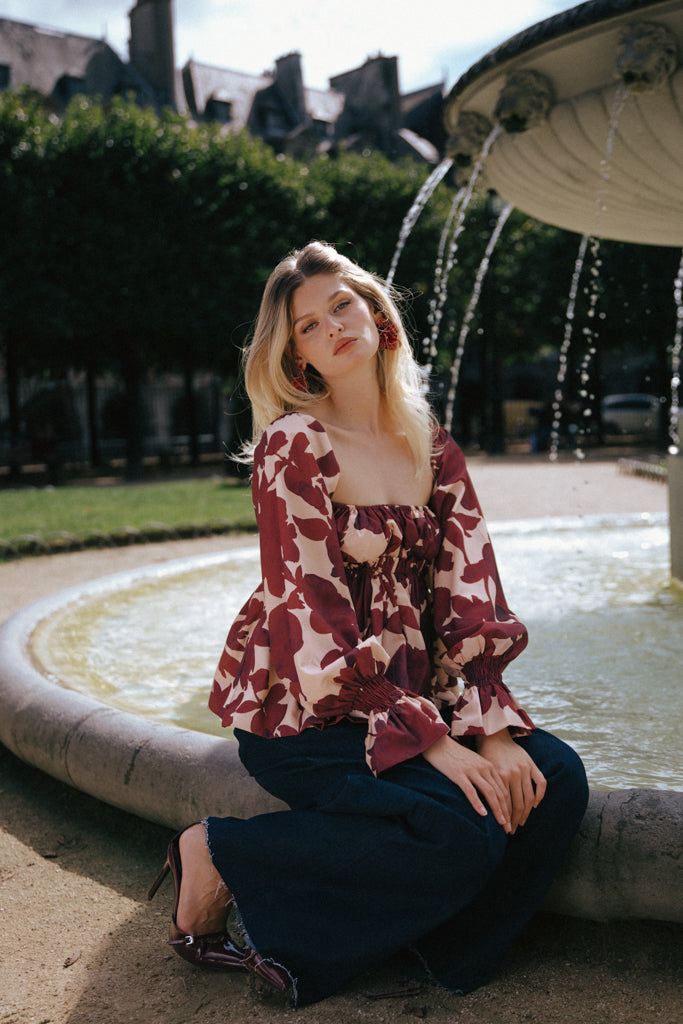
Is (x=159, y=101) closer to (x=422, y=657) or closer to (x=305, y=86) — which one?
(x=305, y=86)

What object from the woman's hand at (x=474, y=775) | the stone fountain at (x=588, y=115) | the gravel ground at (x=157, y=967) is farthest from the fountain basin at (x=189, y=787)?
the stone fountain at (x=588, y=115)

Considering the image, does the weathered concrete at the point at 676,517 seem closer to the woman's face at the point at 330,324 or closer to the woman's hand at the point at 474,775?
the woman's face at the point at 330,324

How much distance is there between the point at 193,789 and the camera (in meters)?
2.61

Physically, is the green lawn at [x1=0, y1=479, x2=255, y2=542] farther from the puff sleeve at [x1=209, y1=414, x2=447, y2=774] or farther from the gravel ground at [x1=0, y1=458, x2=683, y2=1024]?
the puff sleeve at [x1=209, y1=414, x2=447, y2=774]

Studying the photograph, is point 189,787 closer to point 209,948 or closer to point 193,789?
point 193,789

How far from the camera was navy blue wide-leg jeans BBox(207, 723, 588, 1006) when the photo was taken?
1.90 m

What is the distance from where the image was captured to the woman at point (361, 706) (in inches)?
76.5

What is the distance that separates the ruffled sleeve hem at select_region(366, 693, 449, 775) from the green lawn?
6.03 m

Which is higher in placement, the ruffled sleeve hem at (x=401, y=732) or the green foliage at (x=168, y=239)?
the green foliage at (x=168, y=239)

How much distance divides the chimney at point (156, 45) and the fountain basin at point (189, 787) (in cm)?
3787

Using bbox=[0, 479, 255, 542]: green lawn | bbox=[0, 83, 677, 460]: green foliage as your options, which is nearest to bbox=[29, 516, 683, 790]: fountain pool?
bbox=[0, 479, 255, 542]: green lawn

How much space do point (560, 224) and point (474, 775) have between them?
4.08 metres

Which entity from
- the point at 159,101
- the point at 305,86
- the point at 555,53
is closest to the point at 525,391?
the point at 305,86

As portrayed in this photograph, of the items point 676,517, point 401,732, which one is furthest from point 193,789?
point 676,517
